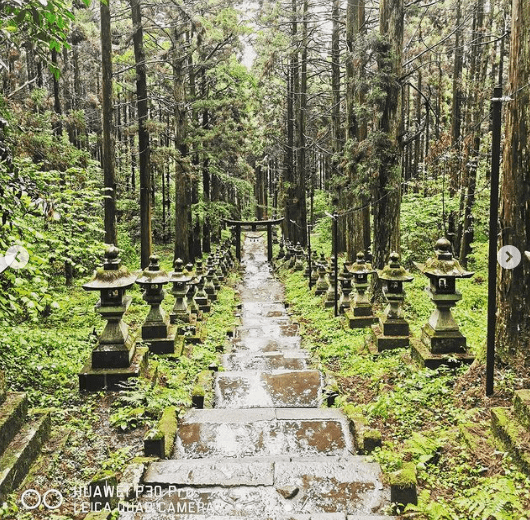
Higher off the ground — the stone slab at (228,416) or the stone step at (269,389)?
the stone slab at (228,416)

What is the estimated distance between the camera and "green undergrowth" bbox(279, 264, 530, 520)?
341 cm

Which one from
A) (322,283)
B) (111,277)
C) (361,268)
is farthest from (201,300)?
(111,277)

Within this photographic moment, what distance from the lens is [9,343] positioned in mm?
6273

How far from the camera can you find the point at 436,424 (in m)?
4.89

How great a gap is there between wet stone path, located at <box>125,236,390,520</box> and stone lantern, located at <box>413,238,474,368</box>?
5.67ft

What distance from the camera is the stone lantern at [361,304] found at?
9898mm

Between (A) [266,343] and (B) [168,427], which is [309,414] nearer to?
(B) [168,427]

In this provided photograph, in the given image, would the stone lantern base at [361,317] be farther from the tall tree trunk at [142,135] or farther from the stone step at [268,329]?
the tall tree trunk at [142,135]

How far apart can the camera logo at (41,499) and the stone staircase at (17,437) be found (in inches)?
5.0

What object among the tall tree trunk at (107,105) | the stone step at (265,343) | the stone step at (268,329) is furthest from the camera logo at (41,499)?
the tall tree trunk at (107,105)

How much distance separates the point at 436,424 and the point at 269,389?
2583 millimetres

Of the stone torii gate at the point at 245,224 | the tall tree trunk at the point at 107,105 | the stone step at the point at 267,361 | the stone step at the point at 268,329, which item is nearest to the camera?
the stone step at the point at 267,361

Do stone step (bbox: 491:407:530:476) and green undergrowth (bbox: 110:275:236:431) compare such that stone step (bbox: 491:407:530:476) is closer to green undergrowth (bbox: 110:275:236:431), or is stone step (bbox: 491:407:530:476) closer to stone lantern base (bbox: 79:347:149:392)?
green undergrowth (bbox: 110:275:236:431)

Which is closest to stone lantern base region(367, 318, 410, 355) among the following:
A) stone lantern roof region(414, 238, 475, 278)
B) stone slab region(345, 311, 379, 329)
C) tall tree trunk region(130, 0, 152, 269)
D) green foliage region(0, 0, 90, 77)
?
stone lantern roof region(414, 238, 475, 278)
